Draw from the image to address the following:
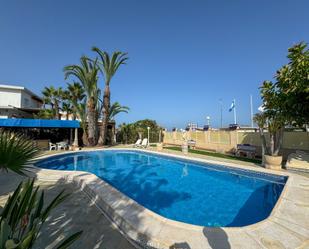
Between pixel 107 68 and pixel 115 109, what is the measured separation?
519 centimetres

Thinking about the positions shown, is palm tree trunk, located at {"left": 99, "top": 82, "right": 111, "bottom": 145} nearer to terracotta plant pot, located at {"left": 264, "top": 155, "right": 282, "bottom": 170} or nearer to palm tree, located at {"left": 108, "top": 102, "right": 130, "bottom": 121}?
palm tree, located at {"left": 108, "top": 102, "right": 130, "bottom": 121}

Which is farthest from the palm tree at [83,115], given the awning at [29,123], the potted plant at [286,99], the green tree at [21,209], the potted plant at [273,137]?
the green tree at [21,209]

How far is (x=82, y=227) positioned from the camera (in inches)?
162

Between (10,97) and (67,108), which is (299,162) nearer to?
(67,108)

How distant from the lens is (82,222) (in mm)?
4340

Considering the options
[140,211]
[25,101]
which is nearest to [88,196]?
[140,211]

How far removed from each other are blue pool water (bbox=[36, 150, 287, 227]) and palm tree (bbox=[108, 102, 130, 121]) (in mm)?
10960

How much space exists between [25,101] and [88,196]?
27.3m

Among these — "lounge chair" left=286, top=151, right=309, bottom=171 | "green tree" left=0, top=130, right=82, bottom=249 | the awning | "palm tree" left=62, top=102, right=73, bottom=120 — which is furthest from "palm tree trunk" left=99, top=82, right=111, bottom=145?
"green tree" left=0, top=130, right=82, bottom=249

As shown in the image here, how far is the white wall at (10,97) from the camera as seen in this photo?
2381 centimetres

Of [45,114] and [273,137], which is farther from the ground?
[45,114]

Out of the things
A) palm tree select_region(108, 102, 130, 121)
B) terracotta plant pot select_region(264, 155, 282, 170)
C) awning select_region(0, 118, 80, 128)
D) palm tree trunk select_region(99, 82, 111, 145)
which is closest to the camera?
terracotta plant pot select_region(264, 155, 282, 170)

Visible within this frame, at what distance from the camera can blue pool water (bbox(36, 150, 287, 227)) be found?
5816 mm

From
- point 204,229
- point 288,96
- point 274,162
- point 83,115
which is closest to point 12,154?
point 204,229
